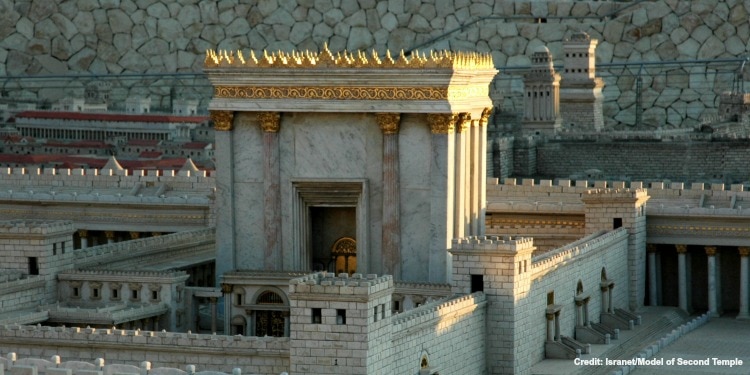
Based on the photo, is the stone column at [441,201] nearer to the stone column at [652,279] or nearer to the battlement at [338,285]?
the battlement at [338,285]

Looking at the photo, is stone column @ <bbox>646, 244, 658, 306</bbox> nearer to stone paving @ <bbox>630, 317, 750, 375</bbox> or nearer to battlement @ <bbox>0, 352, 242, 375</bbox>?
stone paving @ <bbox>630, 317, 750, 375</bbox>

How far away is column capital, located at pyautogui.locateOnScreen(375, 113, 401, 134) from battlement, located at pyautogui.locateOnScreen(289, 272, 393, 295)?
7.50 metres

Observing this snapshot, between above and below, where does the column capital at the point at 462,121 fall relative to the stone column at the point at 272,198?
above

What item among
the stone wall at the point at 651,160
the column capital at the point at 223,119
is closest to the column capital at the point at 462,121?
the column capital at the point at 223,119

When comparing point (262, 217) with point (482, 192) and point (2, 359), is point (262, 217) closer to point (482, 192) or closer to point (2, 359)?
point (482, 192)

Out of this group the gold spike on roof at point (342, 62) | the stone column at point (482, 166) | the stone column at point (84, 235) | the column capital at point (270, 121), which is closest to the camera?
the gold spike on roof at point (342, 62)

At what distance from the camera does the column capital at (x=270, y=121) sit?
4423 cm

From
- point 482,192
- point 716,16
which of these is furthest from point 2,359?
point 716,16

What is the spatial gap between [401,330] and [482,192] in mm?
8351

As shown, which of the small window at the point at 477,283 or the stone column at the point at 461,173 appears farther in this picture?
the stone column at the point at 461,173

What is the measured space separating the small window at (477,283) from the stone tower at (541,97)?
47652 millimetres

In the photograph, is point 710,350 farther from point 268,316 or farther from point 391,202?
point 268,316

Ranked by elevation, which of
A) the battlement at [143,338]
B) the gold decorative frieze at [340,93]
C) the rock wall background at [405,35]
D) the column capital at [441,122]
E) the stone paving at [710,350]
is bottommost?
the stone paving at [710,350]

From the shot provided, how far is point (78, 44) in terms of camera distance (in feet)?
361
